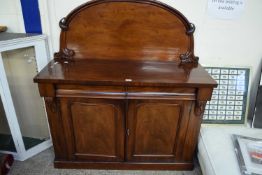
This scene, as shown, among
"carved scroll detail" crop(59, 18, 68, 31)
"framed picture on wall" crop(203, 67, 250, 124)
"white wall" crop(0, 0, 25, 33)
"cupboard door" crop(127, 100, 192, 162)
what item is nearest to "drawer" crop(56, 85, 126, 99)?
"cupboard door" crop(127, 100, 192, 162)

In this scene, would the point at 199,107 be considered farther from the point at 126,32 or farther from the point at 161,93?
the point at 126,32

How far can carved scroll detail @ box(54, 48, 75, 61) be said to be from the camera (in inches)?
56.4

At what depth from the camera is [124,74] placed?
48.1 inches

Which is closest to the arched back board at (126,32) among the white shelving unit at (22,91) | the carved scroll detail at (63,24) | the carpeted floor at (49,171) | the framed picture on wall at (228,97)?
the carved scroll detail at (63,24)

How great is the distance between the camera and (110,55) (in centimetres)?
146

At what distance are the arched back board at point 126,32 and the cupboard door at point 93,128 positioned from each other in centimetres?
40

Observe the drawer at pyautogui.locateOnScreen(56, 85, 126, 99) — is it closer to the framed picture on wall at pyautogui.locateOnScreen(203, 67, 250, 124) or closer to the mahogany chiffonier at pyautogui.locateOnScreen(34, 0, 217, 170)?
the mahogany chiffonier at pyautogui.locateOnScreen(34, 0, 217, 170)

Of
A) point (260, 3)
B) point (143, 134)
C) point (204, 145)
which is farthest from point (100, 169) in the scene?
point (260, 3)

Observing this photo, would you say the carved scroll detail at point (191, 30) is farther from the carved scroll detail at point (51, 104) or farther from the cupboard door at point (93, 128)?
the carved scroll detail at point (51, 104)

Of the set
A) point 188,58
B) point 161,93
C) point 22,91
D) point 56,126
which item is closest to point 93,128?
point 56,126

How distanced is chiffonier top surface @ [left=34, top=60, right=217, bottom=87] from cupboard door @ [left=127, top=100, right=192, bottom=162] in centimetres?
15

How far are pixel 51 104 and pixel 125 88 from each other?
0.49 m

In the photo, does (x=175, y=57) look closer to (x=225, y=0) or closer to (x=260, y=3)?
(x=225, y=0)

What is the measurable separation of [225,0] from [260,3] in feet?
0.87
